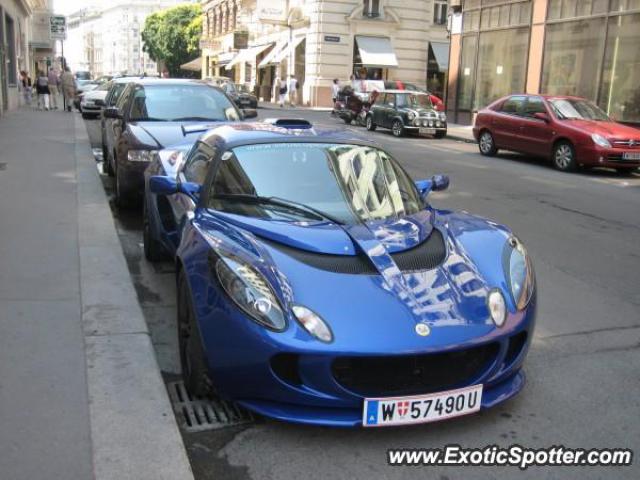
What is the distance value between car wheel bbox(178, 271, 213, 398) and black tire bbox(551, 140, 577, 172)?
12.1 metres

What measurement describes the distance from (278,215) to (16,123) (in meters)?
18.6

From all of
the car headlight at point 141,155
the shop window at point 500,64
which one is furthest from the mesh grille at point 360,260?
the shop window at point 500,64

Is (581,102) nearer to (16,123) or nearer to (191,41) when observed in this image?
(16,123)

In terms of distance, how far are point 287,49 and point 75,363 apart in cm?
4084

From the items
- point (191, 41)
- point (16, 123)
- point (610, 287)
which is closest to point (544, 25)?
point (16, 123)

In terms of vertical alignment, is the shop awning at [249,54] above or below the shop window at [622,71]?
above

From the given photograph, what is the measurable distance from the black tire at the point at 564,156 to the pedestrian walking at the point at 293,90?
2759 cm

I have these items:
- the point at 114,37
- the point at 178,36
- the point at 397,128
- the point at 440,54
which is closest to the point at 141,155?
the point at 397,128

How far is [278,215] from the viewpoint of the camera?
4.05m

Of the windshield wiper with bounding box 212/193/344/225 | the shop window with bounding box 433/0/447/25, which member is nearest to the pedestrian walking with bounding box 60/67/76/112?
the shop window with bounding box 433/0/447/25

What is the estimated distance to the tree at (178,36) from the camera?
7781cm

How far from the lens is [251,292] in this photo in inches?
128

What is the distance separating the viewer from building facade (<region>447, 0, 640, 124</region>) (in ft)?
63.9

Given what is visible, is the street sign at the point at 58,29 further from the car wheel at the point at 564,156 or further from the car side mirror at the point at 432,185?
the car side mirror at the point at 432,185
